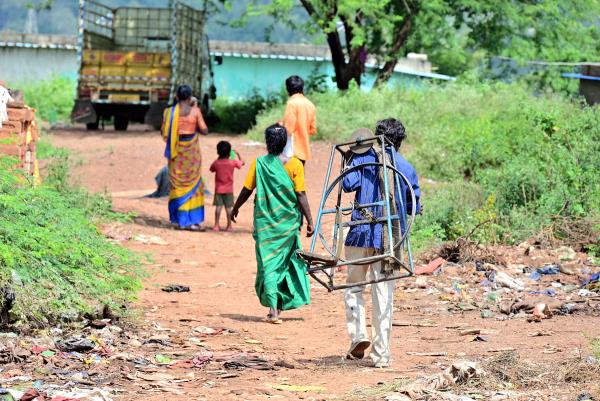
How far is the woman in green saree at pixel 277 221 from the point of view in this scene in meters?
8.52

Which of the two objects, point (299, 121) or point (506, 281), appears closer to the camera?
point (506, 281)

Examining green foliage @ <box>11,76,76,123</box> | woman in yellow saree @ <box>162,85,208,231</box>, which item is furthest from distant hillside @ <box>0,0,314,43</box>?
woman in yellow saree @ <box>162,85,208,231</box>

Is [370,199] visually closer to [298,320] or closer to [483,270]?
[298,320]

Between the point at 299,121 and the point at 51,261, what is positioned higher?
the point at 299,121

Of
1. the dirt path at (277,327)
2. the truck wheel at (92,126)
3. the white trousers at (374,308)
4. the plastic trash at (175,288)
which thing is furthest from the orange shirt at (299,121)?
the truck wheel at (92,126)

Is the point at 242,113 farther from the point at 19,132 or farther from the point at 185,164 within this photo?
the point at 19,132

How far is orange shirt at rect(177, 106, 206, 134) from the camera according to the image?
13297mm

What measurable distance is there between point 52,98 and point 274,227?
1065 inches

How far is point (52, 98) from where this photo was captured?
113ft

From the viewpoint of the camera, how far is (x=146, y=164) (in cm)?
2084

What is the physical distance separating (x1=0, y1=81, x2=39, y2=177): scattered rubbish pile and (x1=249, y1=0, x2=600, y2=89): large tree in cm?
1269

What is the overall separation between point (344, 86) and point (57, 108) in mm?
10977

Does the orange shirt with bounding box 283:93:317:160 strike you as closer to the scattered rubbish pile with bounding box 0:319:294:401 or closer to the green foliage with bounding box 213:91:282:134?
the scattered rubbish pile with bounding box 0:319:294:401

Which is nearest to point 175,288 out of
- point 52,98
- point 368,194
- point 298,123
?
point 298,123
